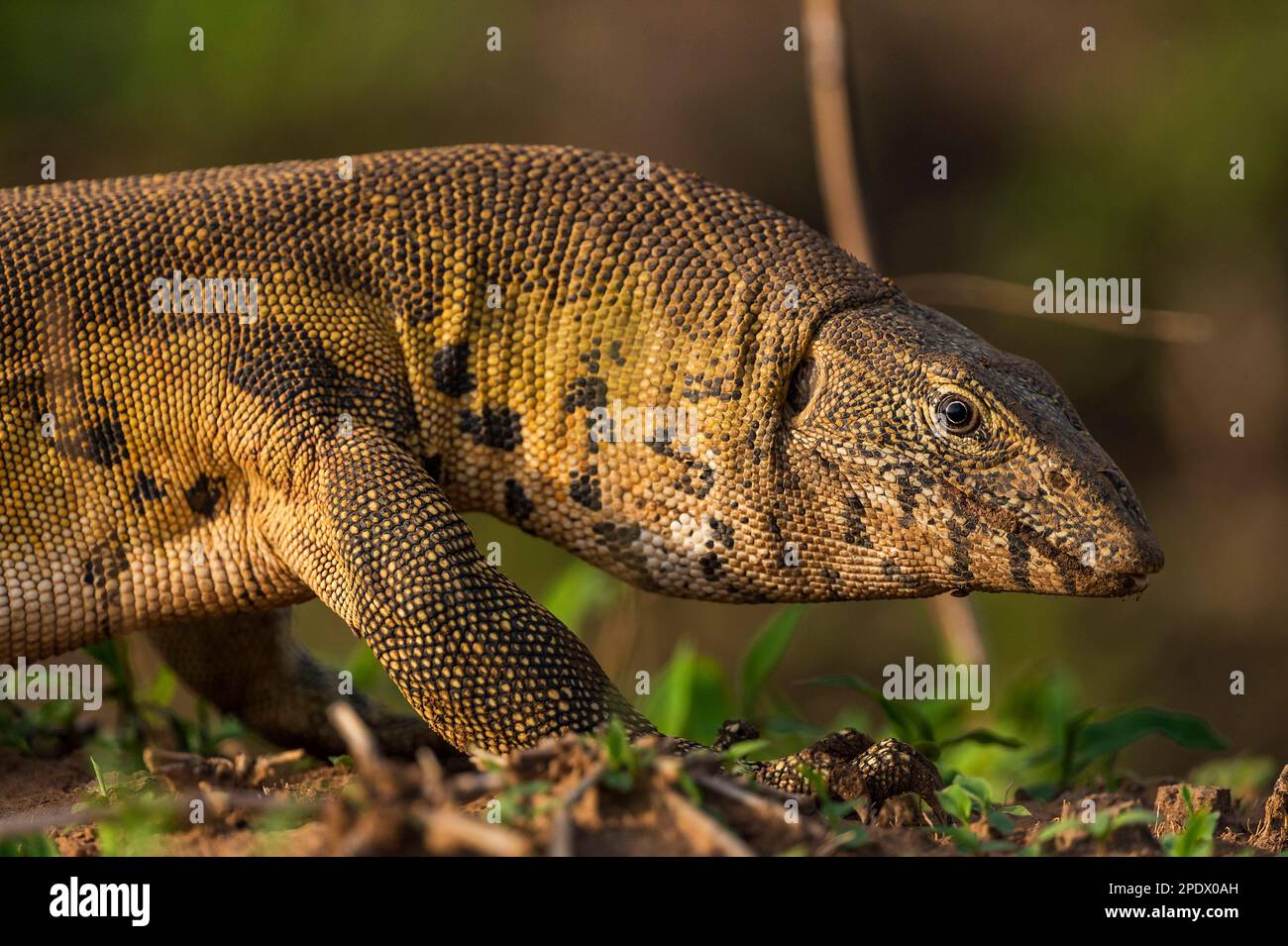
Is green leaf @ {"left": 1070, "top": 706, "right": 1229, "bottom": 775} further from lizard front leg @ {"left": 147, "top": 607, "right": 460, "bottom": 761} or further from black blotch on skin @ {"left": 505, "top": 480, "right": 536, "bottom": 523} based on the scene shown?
lizard front leg @ {"left": 147, "top": 607, "right": 460, "bottom": 761}

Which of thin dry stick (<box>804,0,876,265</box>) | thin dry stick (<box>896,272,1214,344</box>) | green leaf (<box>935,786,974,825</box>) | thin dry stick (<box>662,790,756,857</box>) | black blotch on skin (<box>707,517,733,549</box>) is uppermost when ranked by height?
thin dry stick (<box>804,0,876,265</box>)

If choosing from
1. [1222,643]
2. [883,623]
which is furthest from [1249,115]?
[883,623]

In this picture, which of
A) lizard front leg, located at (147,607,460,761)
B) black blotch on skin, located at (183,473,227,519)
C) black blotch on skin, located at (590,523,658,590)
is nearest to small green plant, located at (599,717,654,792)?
black blotch on skin, located at (590,523,658,590)

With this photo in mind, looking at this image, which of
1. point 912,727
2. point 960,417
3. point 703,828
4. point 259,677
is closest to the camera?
point 703,828

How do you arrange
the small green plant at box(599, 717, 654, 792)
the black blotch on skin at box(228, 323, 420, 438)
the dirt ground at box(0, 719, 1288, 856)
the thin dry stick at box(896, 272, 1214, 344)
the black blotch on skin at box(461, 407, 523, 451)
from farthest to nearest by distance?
1. the thin dry stick at box(896, 272, 1214, 344)
2. the black blotch on skin at box(461, 407, 523, 451)
3. the black blotch on skin at box(228, 323, 420, 438)
4. the small green plant at box(599, 717, 654, 792)
5. the dirt ground at box(0, 719, 1288, 856)

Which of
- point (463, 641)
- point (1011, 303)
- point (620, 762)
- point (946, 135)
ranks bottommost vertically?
point (620, 762)

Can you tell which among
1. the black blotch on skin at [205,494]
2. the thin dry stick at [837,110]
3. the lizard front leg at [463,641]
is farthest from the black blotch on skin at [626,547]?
the thin dry stick at [837,110]

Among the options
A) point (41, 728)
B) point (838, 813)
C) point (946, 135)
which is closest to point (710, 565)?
point (838, 813)

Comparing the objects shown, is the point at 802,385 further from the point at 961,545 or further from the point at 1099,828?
the point at 1099,828
